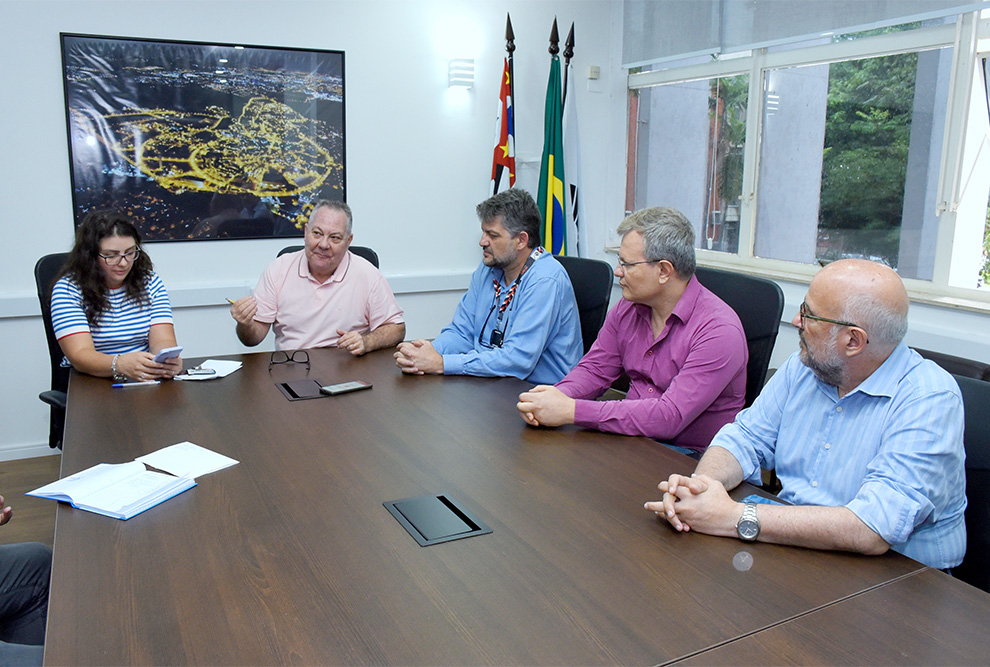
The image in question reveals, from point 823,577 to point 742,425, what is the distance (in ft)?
1.81

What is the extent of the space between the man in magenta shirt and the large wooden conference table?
0.09 metres

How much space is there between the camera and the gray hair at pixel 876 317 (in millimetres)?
1470

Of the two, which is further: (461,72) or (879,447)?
(461,72)

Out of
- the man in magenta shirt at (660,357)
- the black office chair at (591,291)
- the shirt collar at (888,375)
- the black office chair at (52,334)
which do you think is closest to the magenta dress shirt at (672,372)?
the man in magenta shirt at (660,357)

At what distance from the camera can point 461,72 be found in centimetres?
440

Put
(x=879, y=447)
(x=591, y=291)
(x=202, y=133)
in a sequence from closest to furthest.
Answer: (x=879, y=447) → (x=591, y=291) → (x=202, y=133)

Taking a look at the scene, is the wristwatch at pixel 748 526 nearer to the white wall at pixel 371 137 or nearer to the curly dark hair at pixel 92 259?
the curly dark hair at pixel 92 259

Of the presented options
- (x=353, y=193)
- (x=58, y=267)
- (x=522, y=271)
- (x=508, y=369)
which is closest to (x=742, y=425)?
(x=508, y=369)

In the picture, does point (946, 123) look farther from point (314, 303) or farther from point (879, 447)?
point (314, 303)

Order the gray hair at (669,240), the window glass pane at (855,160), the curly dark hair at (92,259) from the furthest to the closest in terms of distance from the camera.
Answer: the window glass pane at (855,160), the curly dark hair at (92,259), the gray hair at (669,240)

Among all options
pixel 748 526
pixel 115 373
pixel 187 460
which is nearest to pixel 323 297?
pixel 115 373

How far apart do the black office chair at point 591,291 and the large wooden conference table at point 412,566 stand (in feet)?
3.09

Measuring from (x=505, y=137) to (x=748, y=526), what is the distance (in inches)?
138

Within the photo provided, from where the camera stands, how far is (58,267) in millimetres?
2814
